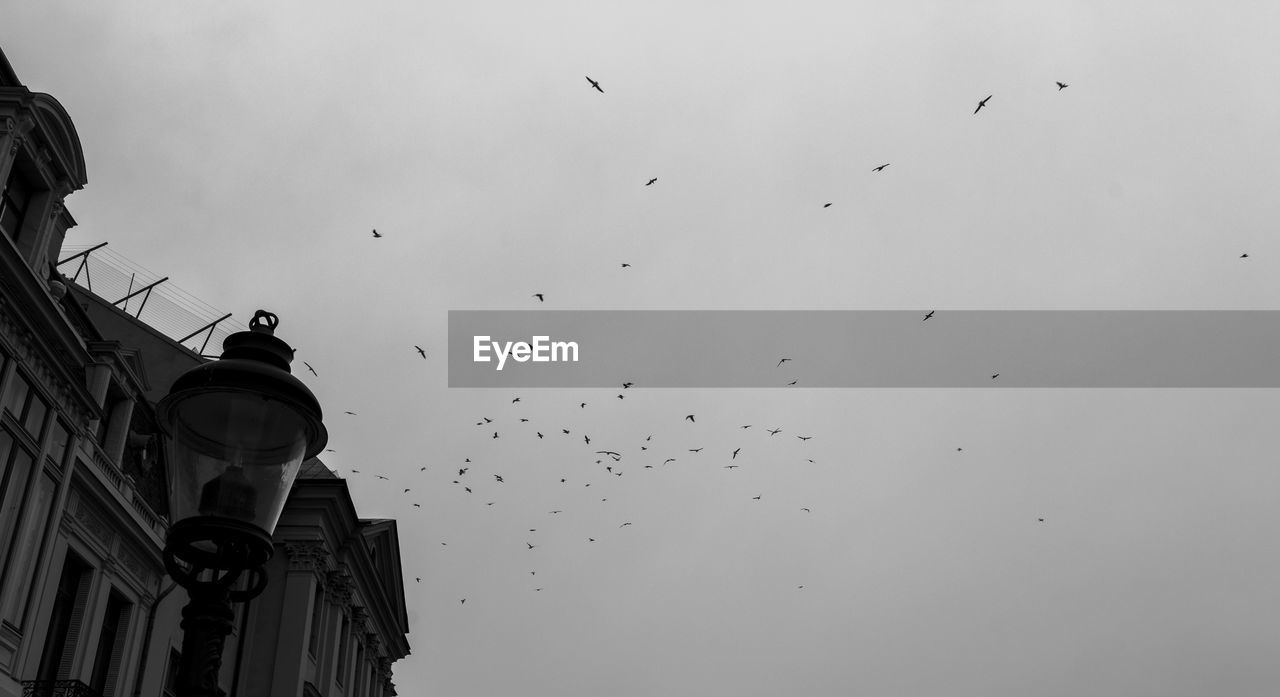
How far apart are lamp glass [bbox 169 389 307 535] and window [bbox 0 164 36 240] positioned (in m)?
14.3

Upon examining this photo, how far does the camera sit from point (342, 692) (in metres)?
35.2

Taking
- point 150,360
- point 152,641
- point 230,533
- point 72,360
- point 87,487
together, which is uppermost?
point 150,360

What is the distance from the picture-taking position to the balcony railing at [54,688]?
1748 cm

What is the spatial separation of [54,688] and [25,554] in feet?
7.98

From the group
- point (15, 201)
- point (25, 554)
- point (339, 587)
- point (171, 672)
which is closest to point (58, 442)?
point (25, 554)

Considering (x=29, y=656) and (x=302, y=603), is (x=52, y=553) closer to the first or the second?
(x=29, y=656)

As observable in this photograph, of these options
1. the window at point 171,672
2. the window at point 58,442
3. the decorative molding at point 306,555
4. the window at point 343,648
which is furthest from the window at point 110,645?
the window at point 343,648

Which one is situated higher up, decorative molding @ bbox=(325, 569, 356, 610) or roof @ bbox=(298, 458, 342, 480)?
roof @ bbox=(298, 458, 342, 480)

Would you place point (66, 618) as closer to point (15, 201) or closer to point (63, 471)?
point (63, 471)

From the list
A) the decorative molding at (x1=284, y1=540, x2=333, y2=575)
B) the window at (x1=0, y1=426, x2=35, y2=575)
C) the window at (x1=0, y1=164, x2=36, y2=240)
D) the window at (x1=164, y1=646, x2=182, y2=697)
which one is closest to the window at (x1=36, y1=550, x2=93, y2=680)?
the window at (x1=0, y1=426, x2=35, y2=575)

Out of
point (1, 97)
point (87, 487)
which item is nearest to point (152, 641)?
point (87, 487)

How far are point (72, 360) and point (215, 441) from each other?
48.9 ft

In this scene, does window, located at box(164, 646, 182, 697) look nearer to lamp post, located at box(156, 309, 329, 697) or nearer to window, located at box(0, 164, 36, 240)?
window, located at box(0, 164, 36, 240)

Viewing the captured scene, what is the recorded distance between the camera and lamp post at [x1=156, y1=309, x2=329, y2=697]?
6164 mm
